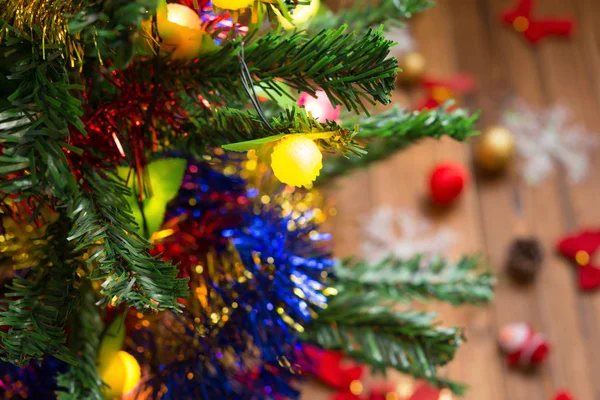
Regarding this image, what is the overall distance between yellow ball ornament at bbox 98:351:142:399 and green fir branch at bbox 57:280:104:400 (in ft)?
0.04

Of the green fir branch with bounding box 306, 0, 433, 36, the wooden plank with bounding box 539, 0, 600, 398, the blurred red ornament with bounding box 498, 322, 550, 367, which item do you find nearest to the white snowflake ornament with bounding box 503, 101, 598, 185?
the wooden plank with bounding box 539, 0, 600, 398

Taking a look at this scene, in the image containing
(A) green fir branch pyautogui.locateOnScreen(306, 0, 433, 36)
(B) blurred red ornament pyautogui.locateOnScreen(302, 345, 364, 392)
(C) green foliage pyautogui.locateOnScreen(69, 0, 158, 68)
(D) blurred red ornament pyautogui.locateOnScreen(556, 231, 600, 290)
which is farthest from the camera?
(D) blurred red ornament pyautogui.locateOnScreen(556, 231, 600, 290)

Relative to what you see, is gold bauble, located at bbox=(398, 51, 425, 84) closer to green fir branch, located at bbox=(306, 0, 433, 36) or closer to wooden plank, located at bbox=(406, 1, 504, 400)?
wooden plank, located at bbox=(406, 1, 504, 400)

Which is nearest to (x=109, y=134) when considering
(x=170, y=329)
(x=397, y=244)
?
(x=170, y=329)

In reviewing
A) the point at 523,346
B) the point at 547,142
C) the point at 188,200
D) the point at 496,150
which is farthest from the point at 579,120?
the point at 188,200

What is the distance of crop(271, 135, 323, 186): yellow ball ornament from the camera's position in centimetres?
25

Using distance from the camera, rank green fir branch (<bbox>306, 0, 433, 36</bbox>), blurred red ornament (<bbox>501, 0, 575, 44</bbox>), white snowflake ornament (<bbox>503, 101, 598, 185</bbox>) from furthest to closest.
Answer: blurred red ornament (<bbox>501, 0, 575, 44</bbox>) < white snowflake ornament (<bbox>503, 101, 598, 185</bbox>) < green fir branch (<bbox>306, 0, 433, 36</bbox>)

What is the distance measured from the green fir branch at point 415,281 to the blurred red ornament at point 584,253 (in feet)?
1.70

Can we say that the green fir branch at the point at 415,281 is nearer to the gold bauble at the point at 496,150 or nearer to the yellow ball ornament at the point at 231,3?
the yellow ball ornament at the point at 231,3

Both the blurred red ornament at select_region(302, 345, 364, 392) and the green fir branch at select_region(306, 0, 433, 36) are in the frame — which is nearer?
the green fir branch at select_region(306, 0, 433, 36)

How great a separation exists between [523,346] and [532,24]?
0.65m

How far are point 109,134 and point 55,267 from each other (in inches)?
3.0

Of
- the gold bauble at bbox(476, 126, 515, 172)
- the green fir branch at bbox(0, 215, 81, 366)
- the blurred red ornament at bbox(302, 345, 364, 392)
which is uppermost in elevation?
the green fir branch at bbox(0, 215, 81, 366)

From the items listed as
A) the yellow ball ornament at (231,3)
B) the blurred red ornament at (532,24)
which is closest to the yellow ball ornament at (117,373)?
the yellow ball ornament at (231,3)
